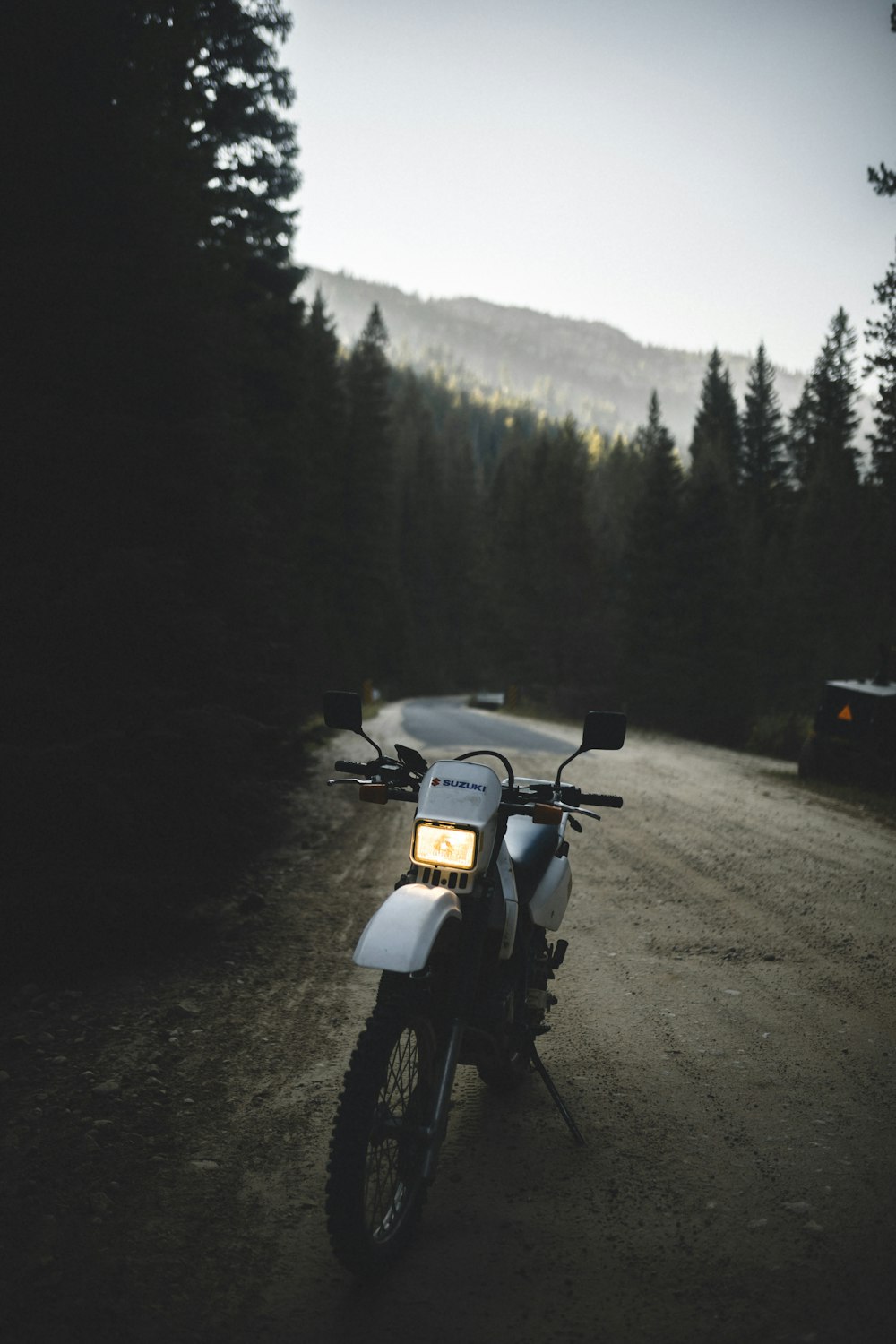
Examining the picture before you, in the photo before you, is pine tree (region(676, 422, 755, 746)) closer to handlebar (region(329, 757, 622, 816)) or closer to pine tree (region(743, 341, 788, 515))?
pine tree (region(743, 341, 788, 515))

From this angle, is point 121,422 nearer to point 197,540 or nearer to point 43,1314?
point 197,540

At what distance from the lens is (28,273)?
5.28 meters

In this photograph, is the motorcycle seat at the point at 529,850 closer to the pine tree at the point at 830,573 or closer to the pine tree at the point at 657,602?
the pine tree at the point at 657,602

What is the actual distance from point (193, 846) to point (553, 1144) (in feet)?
11.4

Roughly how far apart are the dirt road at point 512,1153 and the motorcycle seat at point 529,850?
101 centimetres

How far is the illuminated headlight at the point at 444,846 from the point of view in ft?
9.55

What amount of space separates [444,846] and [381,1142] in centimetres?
95

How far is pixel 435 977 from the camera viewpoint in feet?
9.89

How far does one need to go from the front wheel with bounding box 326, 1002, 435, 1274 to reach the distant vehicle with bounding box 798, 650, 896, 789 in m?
11.5

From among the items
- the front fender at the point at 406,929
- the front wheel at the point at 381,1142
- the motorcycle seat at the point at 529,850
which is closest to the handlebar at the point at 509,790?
the motorcycle seat at the point at 529,850

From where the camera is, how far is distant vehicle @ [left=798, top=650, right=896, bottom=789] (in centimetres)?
1245

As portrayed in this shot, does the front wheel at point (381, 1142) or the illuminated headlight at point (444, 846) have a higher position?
the illuminated headlight at point (444, 846)

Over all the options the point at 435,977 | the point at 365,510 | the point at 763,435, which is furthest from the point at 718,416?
the point at 435,977

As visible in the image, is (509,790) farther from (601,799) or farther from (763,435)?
(763,435)
